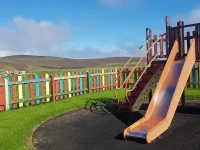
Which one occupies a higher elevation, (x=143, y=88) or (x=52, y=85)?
(x=143, y=88)

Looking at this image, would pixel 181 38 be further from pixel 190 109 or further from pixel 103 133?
pixel 103 133

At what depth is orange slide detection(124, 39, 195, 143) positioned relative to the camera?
257 inches

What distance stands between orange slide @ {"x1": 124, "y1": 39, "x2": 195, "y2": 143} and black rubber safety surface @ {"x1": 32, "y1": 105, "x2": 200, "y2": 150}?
26cm

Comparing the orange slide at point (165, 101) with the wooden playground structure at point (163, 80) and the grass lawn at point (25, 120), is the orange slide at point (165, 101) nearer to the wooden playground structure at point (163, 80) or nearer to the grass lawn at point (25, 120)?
the wooden playground structure at point (163, 80)

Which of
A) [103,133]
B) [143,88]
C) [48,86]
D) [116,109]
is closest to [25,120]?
[103,133]

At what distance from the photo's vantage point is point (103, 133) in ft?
23.6

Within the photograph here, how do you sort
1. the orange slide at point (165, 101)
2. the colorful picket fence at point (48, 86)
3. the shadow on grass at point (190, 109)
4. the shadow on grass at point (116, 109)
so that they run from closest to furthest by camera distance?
the orange slide at point (165, 101) < the shadow on grass at point (116, 109) < the shadow on grass at point (190, 109) < the colorful picket fence at point (48, 86)

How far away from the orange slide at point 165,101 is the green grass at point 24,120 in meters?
2.74

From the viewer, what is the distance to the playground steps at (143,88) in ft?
29.6

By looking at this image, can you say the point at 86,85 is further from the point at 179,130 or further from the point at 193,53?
the point at 179,130

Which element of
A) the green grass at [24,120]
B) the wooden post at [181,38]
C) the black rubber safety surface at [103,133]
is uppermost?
the wooden post at [181,38]

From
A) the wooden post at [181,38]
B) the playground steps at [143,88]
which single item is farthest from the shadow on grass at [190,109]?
the wooden post at [181,38]

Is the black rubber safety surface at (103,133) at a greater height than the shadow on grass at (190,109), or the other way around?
the shadow on grass at (190,109)

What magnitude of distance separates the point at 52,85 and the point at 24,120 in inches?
180
